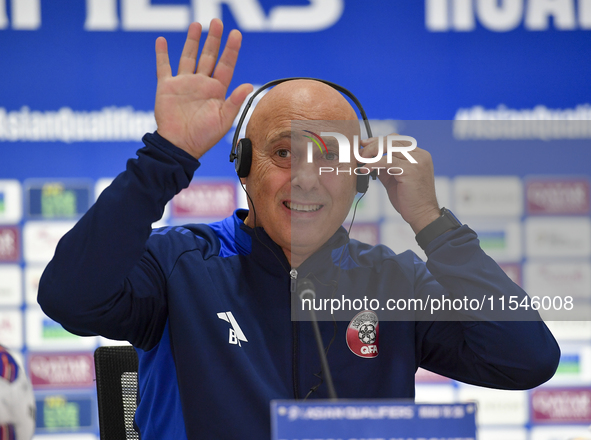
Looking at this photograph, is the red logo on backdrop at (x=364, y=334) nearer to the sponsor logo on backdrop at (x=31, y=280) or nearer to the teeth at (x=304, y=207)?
the teeth at (x=304, y=207)

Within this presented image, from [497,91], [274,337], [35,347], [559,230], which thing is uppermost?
[497,91]

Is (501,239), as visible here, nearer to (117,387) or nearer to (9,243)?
(117,387)

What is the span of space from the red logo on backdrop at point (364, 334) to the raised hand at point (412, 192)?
0.16 meters

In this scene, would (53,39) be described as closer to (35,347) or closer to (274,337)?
(35,347)

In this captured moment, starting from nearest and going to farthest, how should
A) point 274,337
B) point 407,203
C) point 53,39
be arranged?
point 407,203 < point 274,337 < point 53,39

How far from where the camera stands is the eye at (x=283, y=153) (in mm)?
962

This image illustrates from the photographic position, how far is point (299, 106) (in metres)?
1.00

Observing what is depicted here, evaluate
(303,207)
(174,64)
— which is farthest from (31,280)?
(303,207)

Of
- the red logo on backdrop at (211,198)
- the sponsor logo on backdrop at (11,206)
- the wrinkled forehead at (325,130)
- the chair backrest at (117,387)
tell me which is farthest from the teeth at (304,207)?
the sponsor logo on backdrop at (11,206)

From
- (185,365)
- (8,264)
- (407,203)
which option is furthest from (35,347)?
(407,203)

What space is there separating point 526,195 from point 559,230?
0.23 feet

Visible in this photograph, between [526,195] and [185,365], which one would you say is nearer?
[526,195]

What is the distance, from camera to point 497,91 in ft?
6.98

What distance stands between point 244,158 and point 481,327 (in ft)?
1.70
